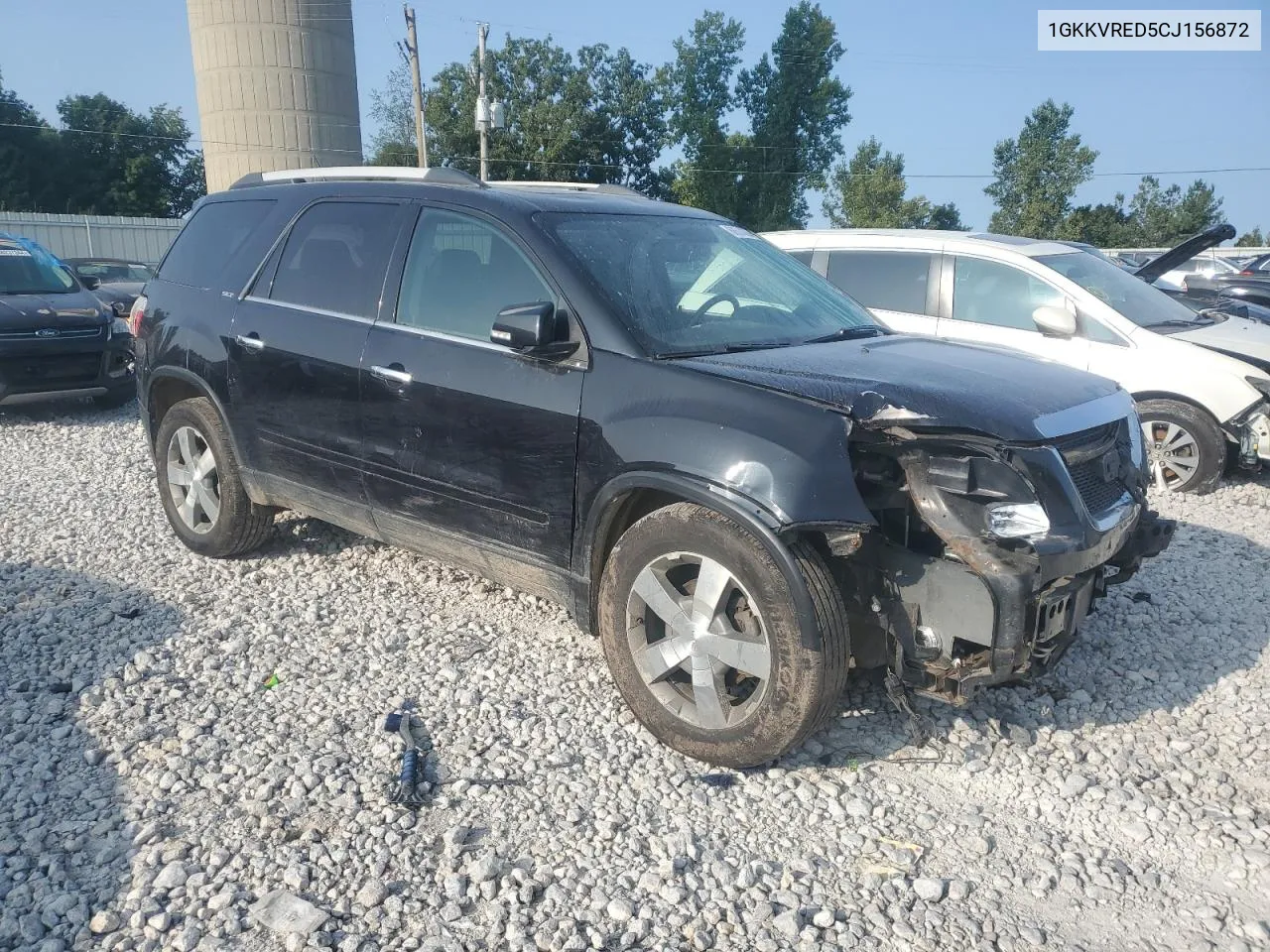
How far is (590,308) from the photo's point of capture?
360 centimetres

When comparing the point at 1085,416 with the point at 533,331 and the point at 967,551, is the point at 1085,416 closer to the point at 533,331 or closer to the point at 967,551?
the point at 967,551

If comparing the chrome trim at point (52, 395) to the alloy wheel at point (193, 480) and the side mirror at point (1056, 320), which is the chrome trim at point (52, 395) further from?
the side mirror at point (1056, 320)

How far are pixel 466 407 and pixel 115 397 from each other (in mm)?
8029

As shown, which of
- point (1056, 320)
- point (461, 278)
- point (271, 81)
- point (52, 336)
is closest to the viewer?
point (461, 278)

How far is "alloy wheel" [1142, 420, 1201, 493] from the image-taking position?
277 inches

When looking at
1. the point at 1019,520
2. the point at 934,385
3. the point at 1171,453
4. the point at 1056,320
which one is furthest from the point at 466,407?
the point at 1171,453

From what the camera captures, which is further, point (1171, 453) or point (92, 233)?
point (92, 233)

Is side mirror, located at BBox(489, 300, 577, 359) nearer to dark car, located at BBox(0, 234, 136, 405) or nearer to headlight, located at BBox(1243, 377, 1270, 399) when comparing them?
headlight, located at BBox(1243, 377, 1270, 399)

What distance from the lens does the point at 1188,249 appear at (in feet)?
26.7

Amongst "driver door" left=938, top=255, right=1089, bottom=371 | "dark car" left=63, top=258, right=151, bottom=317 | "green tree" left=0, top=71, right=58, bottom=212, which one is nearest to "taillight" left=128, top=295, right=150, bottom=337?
"driver door" left=938, top=255, right=1089, bottom=371

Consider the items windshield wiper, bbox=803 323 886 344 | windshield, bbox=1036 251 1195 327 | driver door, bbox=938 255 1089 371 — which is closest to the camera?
windshield wiper, bbox=803 323 886 344

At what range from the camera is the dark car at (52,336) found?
9125 millimetres

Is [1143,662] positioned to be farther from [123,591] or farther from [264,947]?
[123,591]

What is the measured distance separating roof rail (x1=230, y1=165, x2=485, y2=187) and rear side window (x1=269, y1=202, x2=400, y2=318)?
0.65 feet
